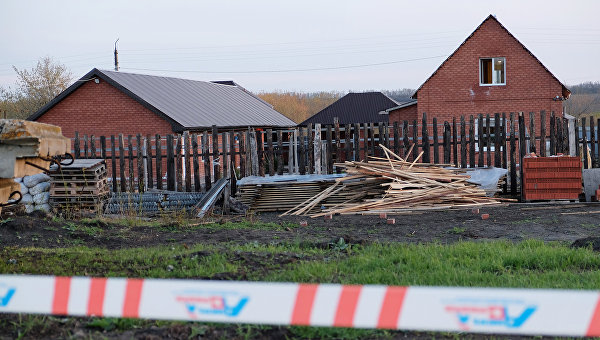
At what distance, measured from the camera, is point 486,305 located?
311cm

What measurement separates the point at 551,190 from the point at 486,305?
13531 mm

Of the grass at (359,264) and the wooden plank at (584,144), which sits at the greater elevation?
the wooden plank at (584,144)

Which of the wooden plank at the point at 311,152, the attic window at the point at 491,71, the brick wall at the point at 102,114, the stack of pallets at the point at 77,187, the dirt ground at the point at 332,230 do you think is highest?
the attic window at the point at 491,71

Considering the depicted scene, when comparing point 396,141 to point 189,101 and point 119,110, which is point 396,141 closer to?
point 119,110

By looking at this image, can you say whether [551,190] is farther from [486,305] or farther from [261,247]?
[486,305]

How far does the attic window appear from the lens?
31.2 m

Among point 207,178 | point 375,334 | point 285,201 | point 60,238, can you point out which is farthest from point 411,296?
point 207,178

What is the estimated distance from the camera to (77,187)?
15719 mm

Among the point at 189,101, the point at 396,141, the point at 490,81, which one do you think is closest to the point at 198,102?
the point at 189,101

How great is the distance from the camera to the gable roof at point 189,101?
27.6 metres

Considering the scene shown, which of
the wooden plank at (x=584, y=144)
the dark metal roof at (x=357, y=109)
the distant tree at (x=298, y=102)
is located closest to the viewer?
the wooden plank at (x=584, y=144)

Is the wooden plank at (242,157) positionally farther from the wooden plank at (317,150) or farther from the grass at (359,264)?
the grass at (359,264)

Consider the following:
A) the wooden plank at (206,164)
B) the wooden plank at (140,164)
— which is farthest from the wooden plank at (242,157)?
the wooden plank at (140,164)

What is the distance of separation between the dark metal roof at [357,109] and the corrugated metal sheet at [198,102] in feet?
11.4
